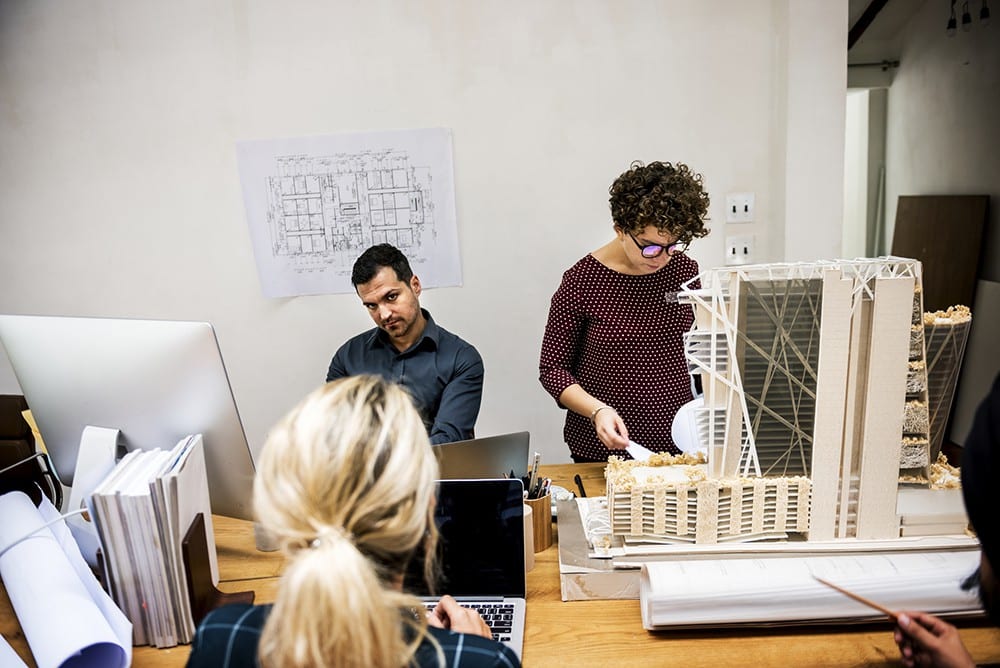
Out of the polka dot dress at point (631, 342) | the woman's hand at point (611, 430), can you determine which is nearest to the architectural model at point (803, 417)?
the woman's hand at point (611, 430)

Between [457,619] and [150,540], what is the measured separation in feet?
1.84

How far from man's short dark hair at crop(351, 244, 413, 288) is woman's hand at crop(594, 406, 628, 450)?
2.46 ft

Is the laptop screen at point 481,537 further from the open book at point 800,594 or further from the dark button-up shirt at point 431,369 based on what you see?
the dark button-up shirt at point 431,369

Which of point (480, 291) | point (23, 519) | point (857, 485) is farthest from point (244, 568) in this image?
point (480, 291)

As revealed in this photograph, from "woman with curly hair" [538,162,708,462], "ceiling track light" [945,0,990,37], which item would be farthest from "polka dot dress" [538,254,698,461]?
"ceiling track light" [945,0,990,37]

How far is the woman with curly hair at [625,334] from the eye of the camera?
6.83 ft

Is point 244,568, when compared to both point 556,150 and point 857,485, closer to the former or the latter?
point 857,485

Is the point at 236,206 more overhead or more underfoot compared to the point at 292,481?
more overhead

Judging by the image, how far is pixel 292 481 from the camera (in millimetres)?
824

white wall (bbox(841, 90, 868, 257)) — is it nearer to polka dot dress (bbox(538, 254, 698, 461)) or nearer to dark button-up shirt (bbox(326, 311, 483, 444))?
polka dot dress (bbox(538, 254, 698, 461))

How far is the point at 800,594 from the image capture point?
3.96 ft

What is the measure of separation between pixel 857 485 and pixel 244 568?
48.9 inches

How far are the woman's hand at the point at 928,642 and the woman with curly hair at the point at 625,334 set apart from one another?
0.94 m

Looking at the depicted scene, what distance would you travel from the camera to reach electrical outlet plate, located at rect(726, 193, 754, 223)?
2832 millimetres
